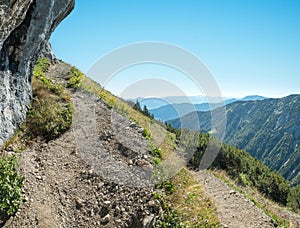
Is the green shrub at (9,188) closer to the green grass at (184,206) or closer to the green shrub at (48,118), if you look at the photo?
the green shrub at (48,118)

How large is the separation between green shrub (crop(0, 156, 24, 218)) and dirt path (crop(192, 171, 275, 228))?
281 inches

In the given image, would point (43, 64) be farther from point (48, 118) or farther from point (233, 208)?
point (233, 208)

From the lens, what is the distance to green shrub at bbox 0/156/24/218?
7770 millimetres

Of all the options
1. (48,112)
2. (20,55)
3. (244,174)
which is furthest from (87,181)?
(244,174)

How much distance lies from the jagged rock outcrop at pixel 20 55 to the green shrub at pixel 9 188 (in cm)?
218

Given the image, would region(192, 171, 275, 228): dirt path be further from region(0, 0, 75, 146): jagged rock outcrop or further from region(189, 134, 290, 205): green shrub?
region(0, 0, 75, 146): jagged rock outcrop

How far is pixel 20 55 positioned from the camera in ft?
38.2

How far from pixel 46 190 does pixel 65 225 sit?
5.25ft

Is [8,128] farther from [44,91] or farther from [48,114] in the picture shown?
[44,91]

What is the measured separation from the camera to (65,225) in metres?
8.46

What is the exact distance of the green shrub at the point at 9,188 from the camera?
777cm

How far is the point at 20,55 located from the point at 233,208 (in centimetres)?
1139

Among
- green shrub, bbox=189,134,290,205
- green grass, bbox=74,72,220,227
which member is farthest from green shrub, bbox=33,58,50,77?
green grass, bbox=74,72,220,227

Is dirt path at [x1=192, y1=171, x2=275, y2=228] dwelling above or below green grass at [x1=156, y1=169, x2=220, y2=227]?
above
